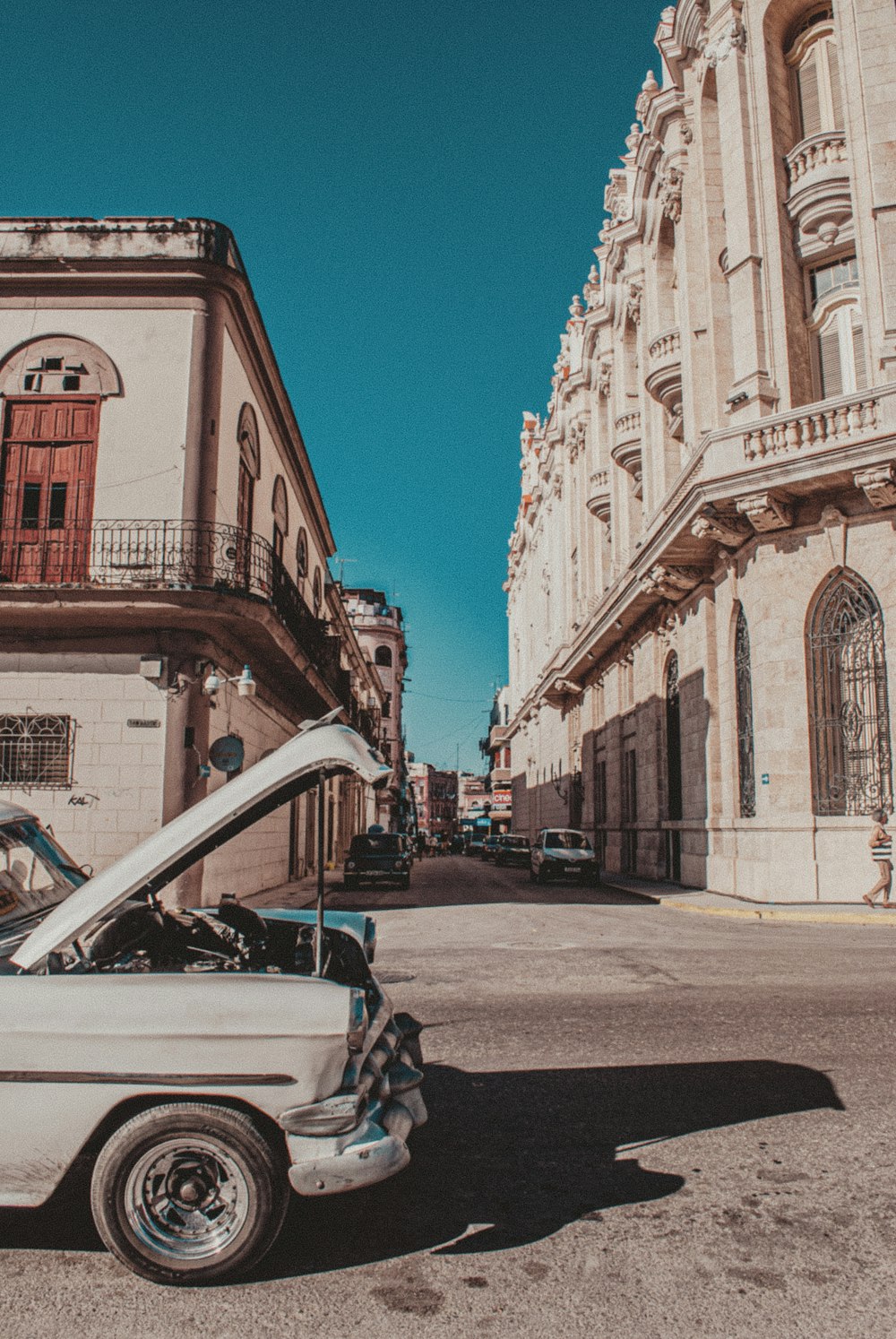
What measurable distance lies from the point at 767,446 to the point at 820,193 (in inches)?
223

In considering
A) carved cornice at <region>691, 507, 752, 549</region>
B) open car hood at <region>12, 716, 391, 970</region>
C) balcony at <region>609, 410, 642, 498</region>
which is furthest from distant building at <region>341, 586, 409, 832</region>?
open car hood at <region>12, 716, 391, 970</region>

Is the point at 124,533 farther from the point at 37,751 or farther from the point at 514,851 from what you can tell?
the point at 514,851

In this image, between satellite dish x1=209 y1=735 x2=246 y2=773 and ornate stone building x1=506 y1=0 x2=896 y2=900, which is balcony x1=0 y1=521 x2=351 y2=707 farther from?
ornate stone building x1=506 y1=0 x2=896 y2=900

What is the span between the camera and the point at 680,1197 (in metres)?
3.83

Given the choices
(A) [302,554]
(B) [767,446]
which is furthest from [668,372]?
(A) [302,554]

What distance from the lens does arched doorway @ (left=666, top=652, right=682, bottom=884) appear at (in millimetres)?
24938

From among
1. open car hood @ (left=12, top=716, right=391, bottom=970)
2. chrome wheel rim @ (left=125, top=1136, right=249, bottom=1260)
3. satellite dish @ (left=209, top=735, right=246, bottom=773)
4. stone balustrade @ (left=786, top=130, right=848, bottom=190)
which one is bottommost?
chrome wheel rim @ (left=125, top=1136, right=249, bottom=1260)

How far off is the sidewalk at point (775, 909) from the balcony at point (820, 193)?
13309 millimetres

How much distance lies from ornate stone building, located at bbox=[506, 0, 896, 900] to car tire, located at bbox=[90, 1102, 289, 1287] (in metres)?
16.1

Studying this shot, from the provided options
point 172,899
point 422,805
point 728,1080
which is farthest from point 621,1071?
point 422,805

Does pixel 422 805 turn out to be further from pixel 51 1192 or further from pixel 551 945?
pixel 51 1192

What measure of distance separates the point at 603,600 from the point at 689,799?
11857 mm

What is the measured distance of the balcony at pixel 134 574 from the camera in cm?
1541

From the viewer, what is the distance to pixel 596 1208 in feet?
12.3
